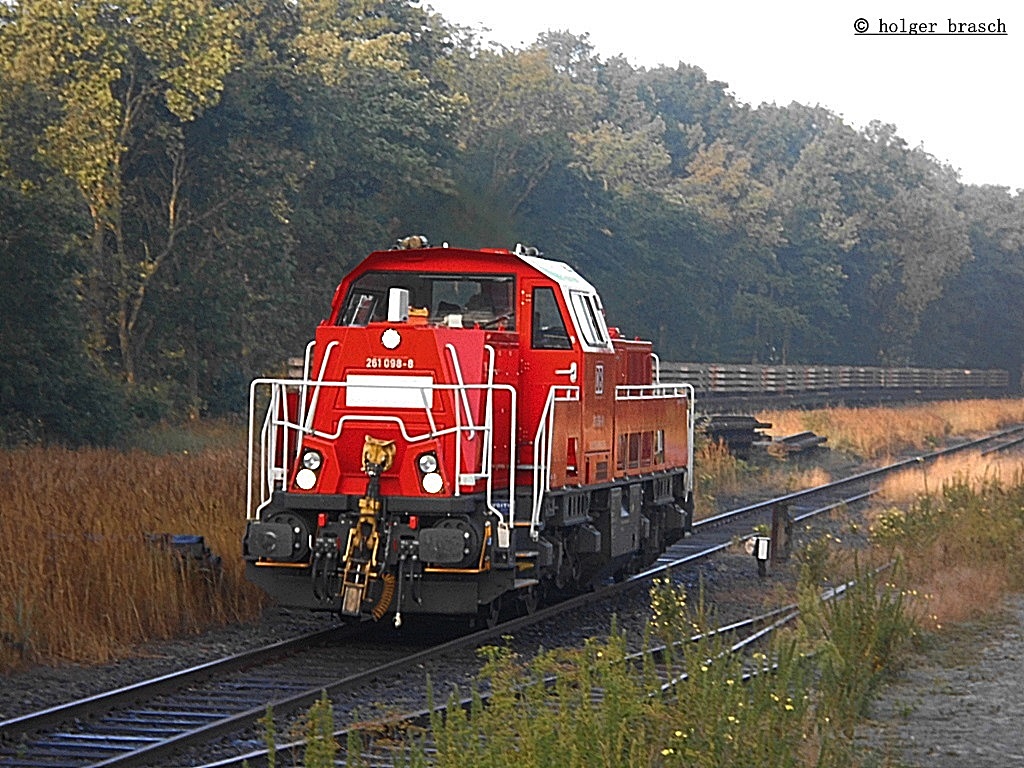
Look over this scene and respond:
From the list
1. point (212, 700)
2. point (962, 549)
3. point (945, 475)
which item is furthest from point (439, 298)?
point (945, 475)

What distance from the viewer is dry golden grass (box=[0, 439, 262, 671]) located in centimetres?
1062

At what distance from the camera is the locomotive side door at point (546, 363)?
12.1 metres

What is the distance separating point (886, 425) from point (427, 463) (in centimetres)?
3060

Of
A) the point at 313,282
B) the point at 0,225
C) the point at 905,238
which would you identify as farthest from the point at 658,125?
the point at 0,225

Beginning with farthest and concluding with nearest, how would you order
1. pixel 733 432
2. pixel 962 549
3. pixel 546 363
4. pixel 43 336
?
pixel 733 432
pixel 43 336
pixel 962 549
pixel 546 363

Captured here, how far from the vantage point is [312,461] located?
11203mm

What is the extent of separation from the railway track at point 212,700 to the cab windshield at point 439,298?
235 centimetres

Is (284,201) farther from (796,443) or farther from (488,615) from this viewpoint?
A: (488,615)

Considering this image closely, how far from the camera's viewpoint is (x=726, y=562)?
55.7ft

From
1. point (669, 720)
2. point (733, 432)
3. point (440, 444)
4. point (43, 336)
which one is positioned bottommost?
point (733, 432)

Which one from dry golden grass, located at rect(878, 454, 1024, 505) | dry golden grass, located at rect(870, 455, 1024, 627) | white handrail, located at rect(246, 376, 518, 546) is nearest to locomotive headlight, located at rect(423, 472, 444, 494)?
white handrail, located at rect(246, 376, 518, 546)

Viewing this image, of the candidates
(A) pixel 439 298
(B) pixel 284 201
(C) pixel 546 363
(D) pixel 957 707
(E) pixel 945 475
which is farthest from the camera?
(B) pixel 284 201

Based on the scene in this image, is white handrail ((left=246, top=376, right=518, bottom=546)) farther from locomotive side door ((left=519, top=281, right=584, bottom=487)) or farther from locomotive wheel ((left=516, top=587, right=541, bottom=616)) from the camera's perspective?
locomotive wheel ((left=516, top=587, right=541, bottom=616))

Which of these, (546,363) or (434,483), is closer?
(434,483)
